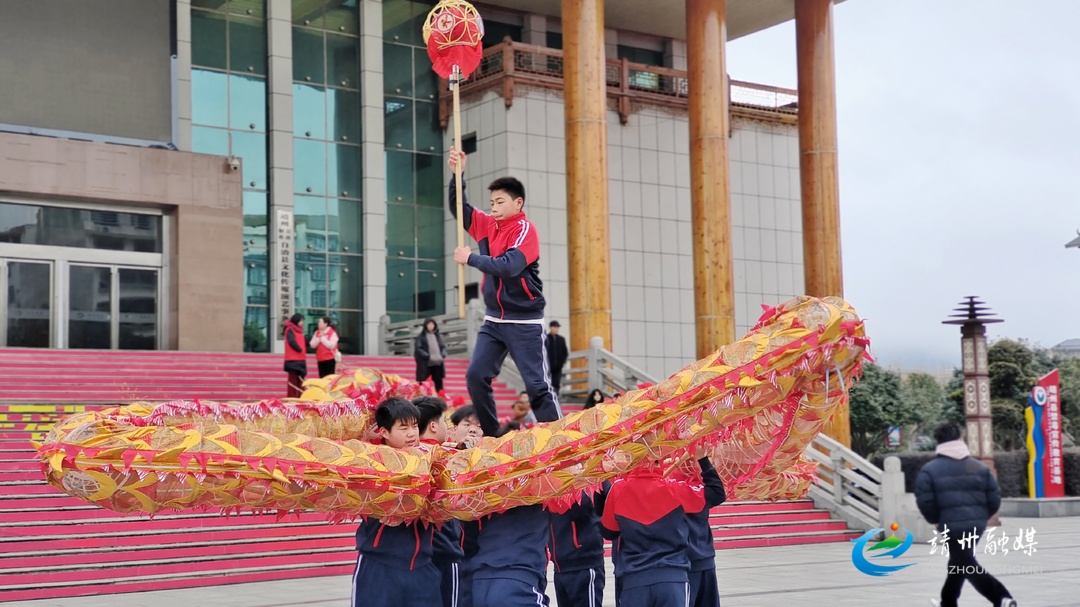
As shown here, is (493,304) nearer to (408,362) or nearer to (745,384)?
→ (745,384)

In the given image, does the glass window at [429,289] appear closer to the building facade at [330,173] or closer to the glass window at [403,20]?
the building facade at [330,173]

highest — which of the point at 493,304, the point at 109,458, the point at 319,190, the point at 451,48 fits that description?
the point at 319,190

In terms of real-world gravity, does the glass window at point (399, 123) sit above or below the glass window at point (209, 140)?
above

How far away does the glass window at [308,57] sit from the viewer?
1128 inches

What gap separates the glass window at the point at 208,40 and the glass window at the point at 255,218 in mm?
2898

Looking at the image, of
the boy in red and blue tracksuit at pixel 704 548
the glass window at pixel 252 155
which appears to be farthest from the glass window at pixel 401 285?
the boy in red and blue tracksuit at pixel 704 548

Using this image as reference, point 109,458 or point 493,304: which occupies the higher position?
point 493,304

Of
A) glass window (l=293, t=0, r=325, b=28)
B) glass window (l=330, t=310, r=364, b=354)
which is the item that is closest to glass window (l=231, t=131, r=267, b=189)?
glass window (l=293, t=0, r=325, b=28)

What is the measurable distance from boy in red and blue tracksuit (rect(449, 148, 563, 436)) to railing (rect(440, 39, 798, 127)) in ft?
64.8

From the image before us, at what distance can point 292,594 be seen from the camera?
11.3m

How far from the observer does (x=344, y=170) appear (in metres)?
28.9

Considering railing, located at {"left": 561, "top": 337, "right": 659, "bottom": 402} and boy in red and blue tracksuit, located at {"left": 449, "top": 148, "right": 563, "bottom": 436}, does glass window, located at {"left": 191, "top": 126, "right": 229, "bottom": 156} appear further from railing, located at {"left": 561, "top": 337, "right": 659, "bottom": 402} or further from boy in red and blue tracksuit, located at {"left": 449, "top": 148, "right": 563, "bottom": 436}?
boy in red and blue tracksuit, located at {"left": 449, "top": 148, "right": 563, "bottom": 436}

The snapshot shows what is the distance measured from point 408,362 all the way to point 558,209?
22.5 ft

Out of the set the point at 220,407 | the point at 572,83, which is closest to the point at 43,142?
the point at 572,83
